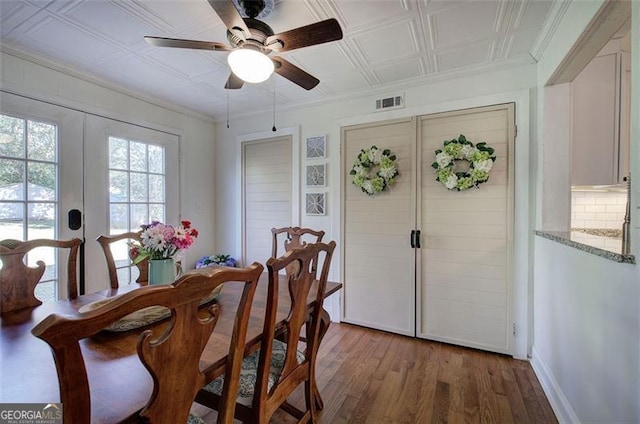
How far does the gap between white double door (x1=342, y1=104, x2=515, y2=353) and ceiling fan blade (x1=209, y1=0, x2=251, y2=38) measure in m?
1.75

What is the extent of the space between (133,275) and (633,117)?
150 inches

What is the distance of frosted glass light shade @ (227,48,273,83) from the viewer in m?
1.47

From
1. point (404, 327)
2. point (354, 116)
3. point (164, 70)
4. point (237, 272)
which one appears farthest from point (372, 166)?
point (237, 272)

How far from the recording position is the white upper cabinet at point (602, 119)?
2084 millimetres

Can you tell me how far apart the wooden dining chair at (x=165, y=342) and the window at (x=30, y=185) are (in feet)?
7.24

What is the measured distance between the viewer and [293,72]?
181cm

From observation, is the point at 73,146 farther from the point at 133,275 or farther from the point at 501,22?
the point at 501,22

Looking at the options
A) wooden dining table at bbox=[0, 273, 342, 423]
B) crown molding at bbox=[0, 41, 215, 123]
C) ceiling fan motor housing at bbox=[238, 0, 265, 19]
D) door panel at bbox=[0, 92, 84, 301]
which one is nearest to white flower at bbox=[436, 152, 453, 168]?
ceiling fan motor housing at bbox=[238, 0, 265, 19]

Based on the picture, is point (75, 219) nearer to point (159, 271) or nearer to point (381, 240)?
point (159, 271)

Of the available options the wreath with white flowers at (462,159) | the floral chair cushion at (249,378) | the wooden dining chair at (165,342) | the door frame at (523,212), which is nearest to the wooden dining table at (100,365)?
the wooden dining chair at (165,342)

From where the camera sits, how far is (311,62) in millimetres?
2367

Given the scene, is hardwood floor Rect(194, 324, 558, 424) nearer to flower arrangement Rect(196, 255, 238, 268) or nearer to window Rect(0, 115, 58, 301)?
flower arrangement Rect(196, 255, 238, 268)

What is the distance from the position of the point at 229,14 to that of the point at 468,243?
7.86 ft

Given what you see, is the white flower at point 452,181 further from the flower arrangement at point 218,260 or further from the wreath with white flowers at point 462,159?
the flower arrangement at point 218,260
